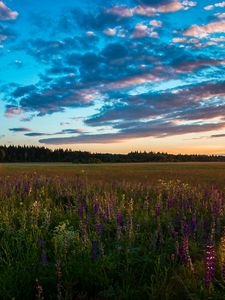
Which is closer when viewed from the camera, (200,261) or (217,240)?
(200,261)

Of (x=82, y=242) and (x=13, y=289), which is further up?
(x=82, y=242)

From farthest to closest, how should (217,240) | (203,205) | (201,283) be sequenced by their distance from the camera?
1. (203,205)
2. (217,240)
3. (201,283)

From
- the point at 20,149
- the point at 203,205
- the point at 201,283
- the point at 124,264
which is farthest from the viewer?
the point at 20,149

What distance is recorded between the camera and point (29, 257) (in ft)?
19.8

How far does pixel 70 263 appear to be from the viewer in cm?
546

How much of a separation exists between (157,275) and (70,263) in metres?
1.18

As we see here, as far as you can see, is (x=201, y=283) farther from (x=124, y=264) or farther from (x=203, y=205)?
(x=203, y=205)

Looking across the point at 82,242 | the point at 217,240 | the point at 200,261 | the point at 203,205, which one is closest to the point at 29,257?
the point at 82,242

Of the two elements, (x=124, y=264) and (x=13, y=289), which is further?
(x=124, y=264)

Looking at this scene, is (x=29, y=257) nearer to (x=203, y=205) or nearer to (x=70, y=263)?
(x=70, y=263)

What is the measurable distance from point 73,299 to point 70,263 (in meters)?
0.63

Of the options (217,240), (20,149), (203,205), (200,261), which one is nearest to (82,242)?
(200,261)

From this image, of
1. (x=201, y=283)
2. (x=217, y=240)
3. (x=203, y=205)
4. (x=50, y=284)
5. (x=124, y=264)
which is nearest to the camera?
(x=201, y=283)

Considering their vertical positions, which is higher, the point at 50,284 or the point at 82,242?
the point at 82,242
